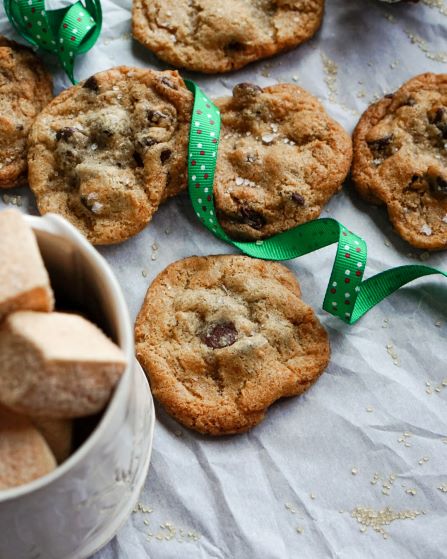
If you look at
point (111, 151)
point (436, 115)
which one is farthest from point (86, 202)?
point (436, 115)

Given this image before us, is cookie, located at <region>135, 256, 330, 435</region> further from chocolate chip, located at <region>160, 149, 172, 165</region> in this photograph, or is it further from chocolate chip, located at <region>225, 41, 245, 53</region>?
chocolate chip, located at <region>225, 41, 245, 53</region>

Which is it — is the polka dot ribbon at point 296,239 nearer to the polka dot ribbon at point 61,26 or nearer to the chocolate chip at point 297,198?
the chocolate chip at point 297,198

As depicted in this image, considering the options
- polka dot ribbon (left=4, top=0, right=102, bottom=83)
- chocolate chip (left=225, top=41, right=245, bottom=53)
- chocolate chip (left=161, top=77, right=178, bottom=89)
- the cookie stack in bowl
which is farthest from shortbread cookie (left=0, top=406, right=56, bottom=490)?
chocolate chip (left=225, top=41, right=245, bottom=53)

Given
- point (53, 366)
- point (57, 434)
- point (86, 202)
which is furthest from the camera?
point (86, 202)

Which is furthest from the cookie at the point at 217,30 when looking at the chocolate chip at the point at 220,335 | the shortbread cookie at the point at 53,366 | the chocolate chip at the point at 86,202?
the shortbread cookie at the point at 53,366

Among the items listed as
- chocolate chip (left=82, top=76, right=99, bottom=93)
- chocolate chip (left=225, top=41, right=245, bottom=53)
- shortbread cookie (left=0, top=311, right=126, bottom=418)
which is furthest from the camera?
chocolate chip (left=225, top=41, right=245, bottom=53)

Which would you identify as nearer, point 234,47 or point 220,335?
point 220,335

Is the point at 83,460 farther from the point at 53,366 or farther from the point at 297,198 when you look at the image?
the point at 297,198
